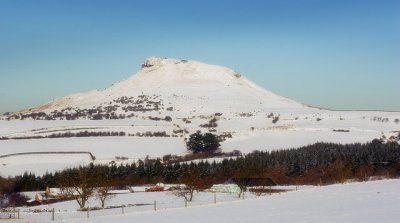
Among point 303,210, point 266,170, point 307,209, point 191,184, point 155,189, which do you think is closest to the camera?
point 303,210

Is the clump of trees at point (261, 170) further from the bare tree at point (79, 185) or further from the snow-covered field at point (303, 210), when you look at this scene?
the snow-covered field at point (303, 210)

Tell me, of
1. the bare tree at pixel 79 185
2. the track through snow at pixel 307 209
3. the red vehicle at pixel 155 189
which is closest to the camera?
the track through snow at pixel 307 209

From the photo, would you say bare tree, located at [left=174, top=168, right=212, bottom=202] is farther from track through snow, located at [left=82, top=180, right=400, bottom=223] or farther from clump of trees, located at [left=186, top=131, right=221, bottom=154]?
clump of trees, located at [left=186, top=131, right=221, bottom=154]

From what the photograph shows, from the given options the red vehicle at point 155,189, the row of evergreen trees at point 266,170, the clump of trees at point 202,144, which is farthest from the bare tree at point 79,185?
the clump of trees at point 202,144

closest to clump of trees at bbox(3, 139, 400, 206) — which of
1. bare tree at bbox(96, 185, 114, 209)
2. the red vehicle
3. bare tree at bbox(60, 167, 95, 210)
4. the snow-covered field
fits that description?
bare tree at bbox(60, 167, 95, 210)

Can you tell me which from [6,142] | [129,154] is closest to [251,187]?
[129,154]

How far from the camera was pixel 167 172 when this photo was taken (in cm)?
12469

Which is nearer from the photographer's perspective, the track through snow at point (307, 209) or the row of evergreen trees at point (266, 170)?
the track through snow at point (307, 209)

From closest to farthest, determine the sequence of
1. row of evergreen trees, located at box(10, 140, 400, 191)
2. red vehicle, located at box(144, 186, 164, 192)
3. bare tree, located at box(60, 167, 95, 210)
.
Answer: bare tree, located at box(60, 167, 95, 210) → red vehicle, located at box(144, 186, 164, 192) → row of evergreen trees, located at box(10, 140, 400, 191)

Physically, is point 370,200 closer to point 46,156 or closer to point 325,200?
point 325,200

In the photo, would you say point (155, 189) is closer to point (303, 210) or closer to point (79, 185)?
point (79, 185)

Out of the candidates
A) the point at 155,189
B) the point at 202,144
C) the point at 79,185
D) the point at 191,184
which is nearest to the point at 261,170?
the point at 155,189

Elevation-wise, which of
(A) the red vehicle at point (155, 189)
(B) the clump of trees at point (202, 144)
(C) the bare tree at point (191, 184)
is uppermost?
(B) the clump of trees at point (202, 144)

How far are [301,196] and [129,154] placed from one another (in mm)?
105981
